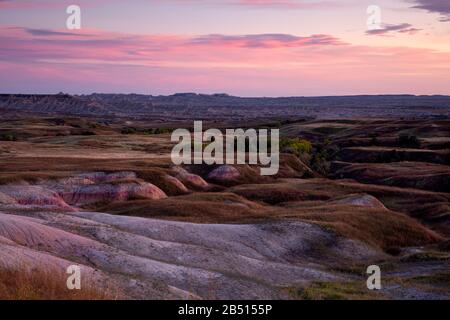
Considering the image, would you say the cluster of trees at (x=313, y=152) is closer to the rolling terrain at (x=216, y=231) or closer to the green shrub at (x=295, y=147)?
the green shrub at (x=295, y=147)

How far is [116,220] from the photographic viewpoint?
3850cm

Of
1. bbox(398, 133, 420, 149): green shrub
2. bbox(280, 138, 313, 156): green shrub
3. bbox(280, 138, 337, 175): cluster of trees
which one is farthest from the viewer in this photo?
bbox(398, 133, 420, 149): green shrub

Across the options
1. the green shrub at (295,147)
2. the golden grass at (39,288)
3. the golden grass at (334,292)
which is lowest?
the golden grass at (334,292)

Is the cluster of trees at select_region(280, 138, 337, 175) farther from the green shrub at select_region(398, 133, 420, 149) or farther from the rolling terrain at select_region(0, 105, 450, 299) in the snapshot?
the green shrub at select_region(398, 133, 420, 149)

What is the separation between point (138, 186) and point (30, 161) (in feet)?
67.6

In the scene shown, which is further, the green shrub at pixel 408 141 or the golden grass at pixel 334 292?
the green shrub at pixel 408 141

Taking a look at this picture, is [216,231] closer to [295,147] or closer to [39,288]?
[39,288]

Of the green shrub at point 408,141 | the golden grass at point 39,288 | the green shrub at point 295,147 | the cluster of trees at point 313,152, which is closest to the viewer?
the golden grass at point 39,288

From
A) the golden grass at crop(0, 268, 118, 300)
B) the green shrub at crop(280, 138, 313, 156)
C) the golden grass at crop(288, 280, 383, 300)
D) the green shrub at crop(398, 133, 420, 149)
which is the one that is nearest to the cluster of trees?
the green shrub at crop(280, 138, 313, 156)

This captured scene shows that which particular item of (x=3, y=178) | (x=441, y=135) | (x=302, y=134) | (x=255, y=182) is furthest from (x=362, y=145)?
(x=3, y=178)

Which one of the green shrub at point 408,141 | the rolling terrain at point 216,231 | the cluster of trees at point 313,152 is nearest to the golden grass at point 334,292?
the rolling terrain at point 216,231
